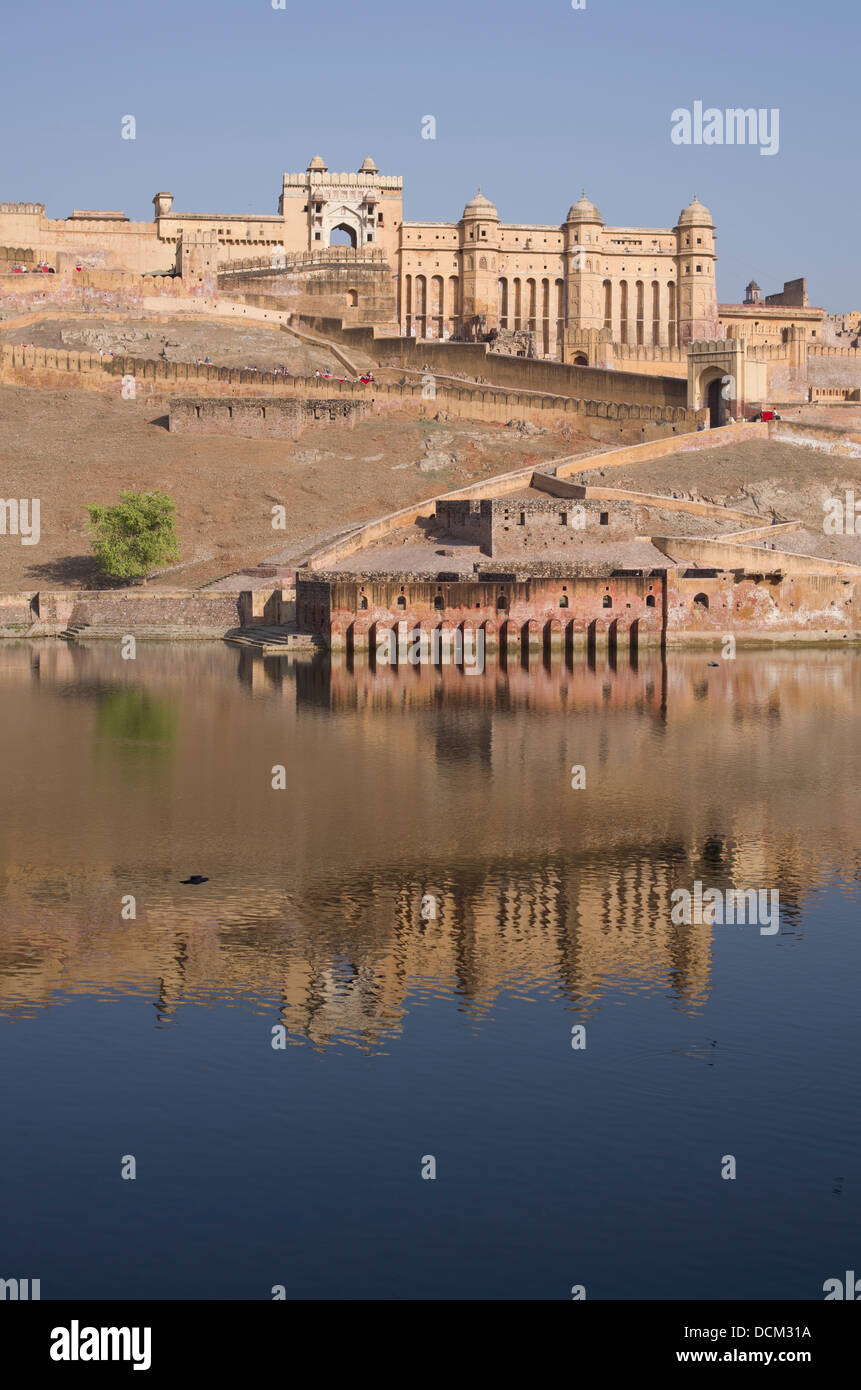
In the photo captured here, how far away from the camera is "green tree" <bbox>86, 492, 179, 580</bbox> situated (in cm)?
5475

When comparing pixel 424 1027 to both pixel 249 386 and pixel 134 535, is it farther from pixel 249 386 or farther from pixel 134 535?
pixel 249 386

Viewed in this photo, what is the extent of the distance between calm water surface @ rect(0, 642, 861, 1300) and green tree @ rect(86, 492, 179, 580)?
24997 mm

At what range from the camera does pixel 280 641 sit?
48.8m

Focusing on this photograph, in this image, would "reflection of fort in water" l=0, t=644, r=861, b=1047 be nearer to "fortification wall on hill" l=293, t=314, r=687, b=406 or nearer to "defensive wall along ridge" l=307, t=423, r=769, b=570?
"defensive wall along ridge" l=307, t=423, r=769, b=570

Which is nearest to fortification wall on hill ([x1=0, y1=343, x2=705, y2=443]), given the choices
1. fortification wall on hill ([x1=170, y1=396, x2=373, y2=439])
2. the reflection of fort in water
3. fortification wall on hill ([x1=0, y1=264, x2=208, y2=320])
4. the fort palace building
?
fortification wall on hill ([x1=170, y1=396, x2=373, y2=439])

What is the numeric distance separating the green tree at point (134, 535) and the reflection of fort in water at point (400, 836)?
13.6 m

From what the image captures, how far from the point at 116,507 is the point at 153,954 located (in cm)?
3986

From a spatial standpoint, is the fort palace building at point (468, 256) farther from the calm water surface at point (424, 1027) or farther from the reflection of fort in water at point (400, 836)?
the calm water surface at point (424, 1027)

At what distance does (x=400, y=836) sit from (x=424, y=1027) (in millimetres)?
8321

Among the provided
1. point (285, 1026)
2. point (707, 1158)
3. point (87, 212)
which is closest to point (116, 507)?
point (87, 212)

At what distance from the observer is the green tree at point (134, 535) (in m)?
54.8

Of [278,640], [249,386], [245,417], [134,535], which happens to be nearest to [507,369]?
→ [249,386]

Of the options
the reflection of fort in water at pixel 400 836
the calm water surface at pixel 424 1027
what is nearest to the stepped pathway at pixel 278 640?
the reflection of fort in water at pixel 400 836
